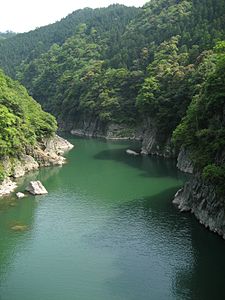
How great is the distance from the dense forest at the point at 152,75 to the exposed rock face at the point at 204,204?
5.49 ft

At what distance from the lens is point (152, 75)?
96812 mm

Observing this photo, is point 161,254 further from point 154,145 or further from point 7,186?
point 154,145

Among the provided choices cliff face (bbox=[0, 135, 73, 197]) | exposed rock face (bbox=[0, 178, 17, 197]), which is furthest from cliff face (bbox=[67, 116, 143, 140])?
exposed rock face (bbox=[0, 178, 17, 197])

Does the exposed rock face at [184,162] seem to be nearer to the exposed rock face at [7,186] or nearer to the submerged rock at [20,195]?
the submerged rock at [20,195]

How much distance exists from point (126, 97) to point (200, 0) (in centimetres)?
3602

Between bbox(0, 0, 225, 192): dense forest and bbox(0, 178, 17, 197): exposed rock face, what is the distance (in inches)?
864

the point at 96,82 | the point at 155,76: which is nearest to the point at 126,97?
the point at 96,82

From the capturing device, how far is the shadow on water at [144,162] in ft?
230

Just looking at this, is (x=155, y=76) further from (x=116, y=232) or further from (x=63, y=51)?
(x=63, y=51)

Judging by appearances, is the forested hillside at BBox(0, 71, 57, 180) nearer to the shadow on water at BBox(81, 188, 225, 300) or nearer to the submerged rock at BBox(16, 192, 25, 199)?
the submerged rock at BBox(16, 192, 25, 199)

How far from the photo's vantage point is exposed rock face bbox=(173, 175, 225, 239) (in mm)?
40531

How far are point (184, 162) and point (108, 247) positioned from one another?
33.0 meters

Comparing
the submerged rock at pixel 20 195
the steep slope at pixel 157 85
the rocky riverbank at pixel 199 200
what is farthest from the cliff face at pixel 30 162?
the rocky riverbank at pixel 199 200

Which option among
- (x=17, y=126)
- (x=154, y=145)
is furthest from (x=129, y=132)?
(x=17, y=126)
